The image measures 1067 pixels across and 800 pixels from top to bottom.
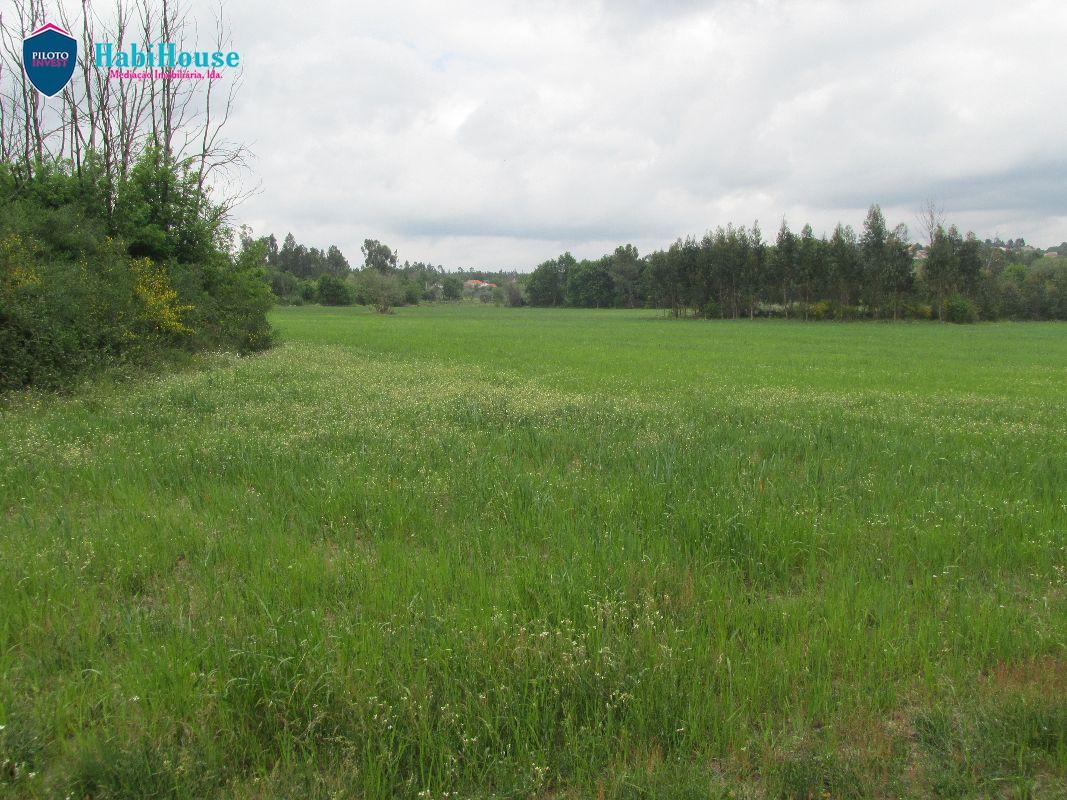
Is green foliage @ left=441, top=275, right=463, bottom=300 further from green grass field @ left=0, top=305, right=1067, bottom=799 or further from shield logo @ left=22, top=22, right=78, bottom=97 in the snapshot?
green grass field @ left=0, top=305, right=1067, bottom=799

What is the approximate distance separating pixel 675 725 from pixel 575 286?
466 ft

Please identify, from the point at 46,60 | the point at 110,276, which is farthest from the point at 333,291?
the point at 110,276

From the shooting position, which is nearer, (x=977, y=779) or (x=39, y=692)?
(x=977, y=779)

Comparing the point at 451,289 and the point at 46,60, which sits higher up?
the point at 451,289

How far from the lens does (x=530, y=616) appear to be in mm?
4234

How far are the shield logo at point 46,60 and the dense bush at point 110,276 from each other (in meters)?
6.16

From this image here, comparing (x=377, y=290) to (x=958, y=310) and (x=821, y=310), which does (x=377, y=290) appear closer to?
(x=821, y=310)

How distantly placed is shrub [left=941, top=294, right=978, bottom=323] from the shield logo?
7626 centimetres

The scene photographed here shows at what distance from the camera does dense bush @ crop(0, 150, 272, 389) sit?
45.0 feet

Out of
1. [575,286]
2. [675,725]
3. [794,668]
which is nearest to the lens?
[675,725]

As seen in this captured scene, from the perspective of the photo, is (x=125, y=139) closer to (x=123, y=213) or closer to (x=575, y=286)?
(x=123, y=213)

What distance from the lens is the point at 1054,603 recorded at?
177 inches

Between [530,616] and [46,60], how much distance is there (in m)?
31.1

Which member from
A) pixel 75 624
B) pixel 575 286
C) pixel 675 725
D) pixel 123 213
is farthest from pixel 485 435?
pixel 575 286
